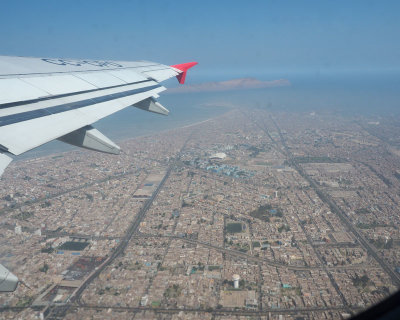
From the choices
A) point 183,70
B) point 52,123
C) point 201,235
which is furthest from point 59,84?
point 201,235

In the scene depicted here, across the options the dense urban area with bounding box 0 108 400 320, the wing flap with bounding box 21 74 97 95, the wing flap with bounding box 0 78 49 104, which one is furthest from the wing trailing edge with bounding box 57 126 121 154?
the dense urban area with bounding box 0 108 400 320

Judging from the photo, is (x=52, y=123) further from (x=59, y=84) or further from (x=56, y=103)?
(x=59, y=84)

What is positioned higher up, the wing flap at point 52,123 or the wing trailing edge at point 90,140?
the wing flap at point 52,123

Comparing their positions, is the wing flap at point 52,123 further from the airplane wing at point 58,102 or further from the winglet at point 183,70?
the winglet at point 183,70

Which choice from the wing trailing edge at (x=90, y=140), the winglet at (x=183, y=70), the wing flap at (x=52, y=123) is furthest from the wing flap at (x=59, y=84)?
the winglet at (x=183, y=70)

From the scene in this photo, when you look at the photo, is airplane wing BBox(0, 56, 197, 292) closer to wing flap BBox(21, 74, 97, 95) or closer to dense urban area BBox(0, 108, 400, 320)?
wing flap BBox(21, 74, 97, 95)

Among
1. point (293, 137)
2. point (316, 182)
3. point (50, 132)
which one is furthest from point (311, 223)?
point (293, 137)
